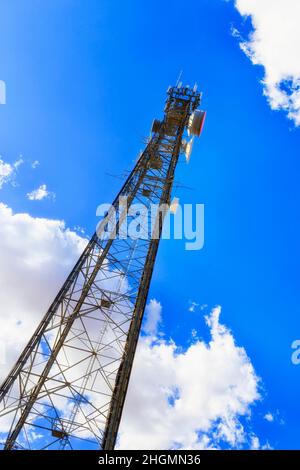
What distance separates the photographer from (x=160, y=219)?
19.7 m

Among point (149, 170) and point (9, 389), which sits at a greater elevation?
point (149, 170)

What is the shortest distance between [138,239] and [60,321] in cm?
560

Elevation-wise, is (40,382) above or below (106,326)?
below

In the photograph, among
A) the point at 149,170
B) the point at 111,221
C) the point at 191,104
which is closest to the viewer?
the point at 111,221
